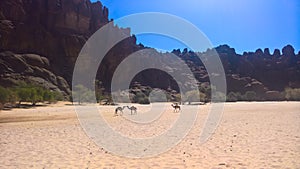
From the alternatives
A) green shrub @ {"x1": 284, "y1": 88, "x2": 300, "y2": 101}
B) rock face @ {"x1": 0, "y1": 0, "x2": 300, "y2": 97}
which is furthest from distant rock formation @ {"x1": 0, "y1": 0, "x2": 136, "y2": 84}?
green shrub @ {"x1": 284, "y1": 88, "x2": 300, "y2": 101}

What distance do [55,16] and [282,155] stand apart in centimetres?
9639

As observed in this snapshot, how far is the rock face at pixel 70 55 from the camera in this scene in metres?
79.1

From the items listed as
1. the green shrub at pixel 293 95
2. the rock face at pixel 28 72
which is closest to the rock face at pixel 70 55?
the rock face at pixel 28 72

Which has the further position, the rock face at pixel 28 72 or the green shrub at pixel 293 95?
the green shrub at pixel 293 95

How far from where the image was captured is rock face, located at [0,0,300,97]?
79.1 m

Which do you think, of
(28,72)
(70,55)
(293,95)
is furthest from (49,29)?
(293,95)

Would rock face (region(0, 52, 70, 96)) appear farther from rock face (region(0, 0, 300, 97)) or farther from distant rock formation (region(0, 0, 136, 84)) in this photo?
distant rock formation (region(0, 0, 136, 84))

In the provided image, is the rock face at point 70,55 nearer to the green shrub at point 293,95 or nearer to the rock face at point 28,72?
the rock face at point 28,72

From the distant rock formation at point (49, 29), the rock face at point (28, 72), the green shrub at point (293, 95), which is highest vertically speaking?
the distant rock formation at point (49, 29)

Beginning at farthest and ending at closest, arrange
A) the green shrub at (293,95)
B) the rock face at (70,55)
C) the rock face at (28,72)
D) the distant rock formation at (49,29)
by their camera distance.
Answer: the distant rock formation at (49,29)
the green shrub at (293,95)
the rock face at (70,55)
the rock face at (28,72)

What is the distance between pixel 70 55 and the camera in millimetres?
90438

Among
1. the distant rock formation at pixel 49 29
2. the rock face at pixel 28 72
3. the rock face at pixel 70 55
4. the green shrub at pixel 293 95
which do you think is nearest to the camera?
the rock face at pixel 28 72

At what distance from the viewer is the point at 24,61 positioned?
77.8 meters

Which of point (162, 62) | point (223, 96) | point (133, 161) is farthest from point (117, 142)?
point (162, 62)
